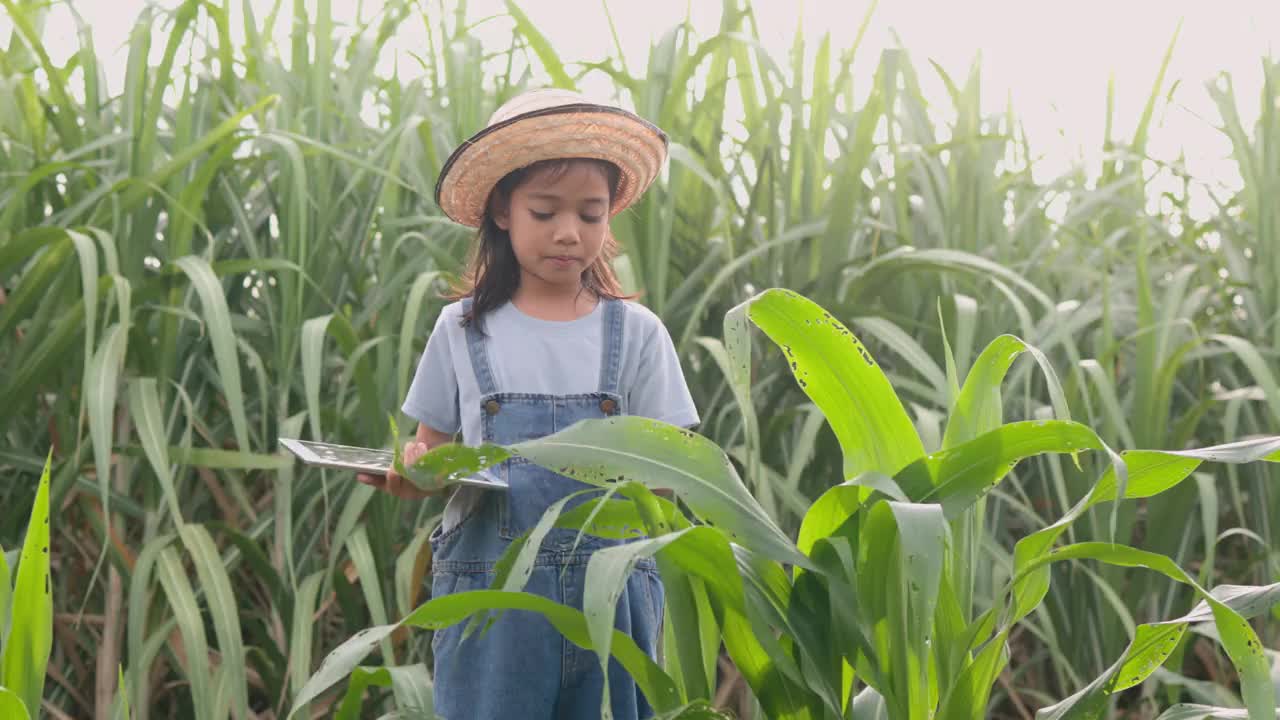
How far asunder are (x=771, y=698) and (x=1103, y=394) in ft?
2.86

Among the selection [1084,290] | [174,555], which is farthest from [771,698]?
[1084,290]

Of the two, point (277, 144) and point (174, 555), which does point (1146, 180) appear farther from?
point (174, 555)

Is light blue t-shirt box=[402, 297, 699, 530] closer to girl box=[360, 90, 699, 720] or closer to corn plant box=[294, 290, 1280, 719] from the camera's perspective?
girl box=[360, 90, 699, 720]

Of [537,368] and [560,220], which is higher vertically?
[560,220]

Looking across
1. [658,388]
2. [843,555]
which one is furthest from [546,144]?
[843,555]

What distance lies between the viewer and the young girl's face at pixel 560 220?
1.22m

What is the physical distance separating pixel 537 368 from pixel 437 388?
12cm

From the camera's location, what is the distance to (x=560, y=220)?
4.02 ft

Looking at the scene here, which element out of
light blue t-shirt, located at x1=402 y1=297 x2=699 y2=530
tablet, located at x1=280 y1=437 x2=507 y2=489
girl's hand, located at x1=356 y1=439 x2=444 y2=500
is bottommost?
girl's hand, located at x1=356 y1=439 x2=444 y2=500

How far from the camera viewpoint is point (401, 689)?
1304 millimetres

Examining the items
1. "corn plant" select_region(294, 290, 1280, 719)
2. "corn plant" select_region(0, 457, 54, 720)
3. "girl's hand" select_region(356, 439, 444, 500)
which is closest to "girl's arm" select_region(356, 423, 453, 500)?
"girl's hand" select_region(356, 439, 444, 500)

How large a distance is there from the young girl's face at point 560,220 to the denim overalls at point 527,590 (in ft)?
0.33

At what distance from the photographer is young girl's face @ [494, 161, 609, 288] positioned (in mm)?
1225

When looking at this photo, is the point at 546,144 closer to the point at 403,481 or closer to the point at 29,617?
the point at 403,481
